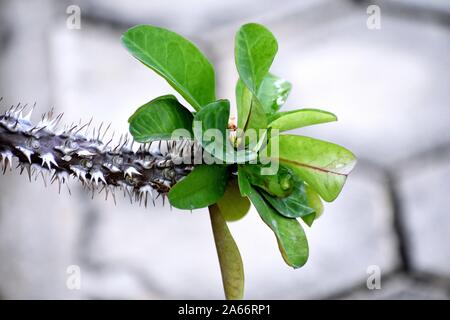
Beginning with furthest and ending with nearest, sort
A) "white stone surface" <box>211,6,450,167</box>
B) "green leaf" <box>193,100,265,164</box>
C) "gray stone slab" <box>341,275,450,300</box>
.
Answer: "white stone surface" <box>211,6,450,167</box>
"gray stone slab" <box>341,275,450,300</box>
"green leaf" <box>193,100,265,164</box>

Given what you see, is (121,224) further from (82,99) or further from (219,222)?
(219,222)

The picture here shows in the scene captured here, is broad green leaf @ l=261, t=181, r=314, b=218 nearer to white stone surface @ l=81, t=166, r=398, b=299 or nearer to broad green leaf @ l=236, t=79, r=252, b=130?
broad green leaf @ l=236, t=79, r=252, b=130

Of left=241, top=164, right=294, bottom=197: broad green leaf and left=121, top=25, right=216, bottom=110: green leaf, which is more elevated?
left=121, top=25, right=216, bottom=110: green leaf

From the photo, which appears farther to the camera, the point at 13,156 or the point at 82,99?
the point at 82,99

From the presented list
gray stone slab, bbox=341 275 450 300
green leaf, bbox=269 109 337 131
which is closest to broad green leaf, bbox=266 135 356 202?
green leaf, bbox=269 109 337 131

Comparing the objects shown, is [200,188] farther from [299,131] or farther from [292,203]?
[299,131]

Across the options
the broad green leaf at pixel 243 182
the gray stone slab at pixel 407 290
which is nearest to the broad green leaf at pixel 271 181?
the broad green leaf at pixel 243 182

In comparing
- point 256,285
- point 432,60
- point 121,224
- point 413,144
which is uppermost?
point 432,60

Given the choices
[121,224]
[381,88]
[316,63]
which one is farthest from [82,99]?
[381,88]
